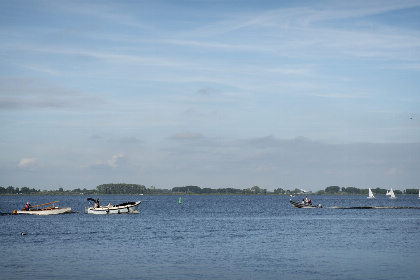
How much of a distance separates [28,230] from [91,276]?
1731 inches

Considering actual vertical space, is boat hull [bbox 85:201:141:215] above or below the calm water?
above

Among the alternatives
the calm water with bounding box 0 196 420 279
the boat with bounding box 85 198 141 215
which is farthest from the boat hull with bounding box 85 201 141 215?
the calm water with bounding box 0 196 420 279

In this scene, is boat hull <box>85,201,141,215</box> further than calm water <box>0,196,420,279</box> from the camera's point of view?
Yes

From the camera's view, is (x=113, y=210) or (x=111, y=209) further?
(x=113, y=210)

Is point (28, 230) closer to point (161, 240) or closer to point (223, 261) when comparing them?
point (161, 240)

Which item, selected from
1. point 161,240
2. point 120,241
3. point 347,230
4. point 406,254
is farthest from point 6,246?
point 347,230

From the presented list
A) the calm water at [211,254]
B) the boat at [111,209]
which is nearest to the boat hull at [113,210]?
the boat at [111,209]

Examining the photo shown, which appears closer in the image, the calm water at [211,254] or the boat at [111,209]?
the calm water at [211,254]

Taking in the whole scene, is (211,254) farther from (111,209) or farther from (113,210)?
(113,210)

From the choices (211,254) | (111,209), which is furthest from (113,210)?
(211,254)

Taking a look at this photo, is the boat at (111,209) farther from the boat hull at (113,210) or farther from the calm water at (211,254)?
the calm water at (211,254)

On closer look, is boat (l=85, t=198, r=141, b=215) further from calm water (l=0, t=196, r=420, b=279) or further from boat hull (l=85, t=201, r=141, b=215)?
calm water (l=0, t=196, r=420, b=279)

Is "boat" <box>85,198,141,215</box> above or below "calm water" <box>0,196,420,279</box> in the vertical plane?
above

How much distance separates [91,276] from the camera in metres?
37.1
